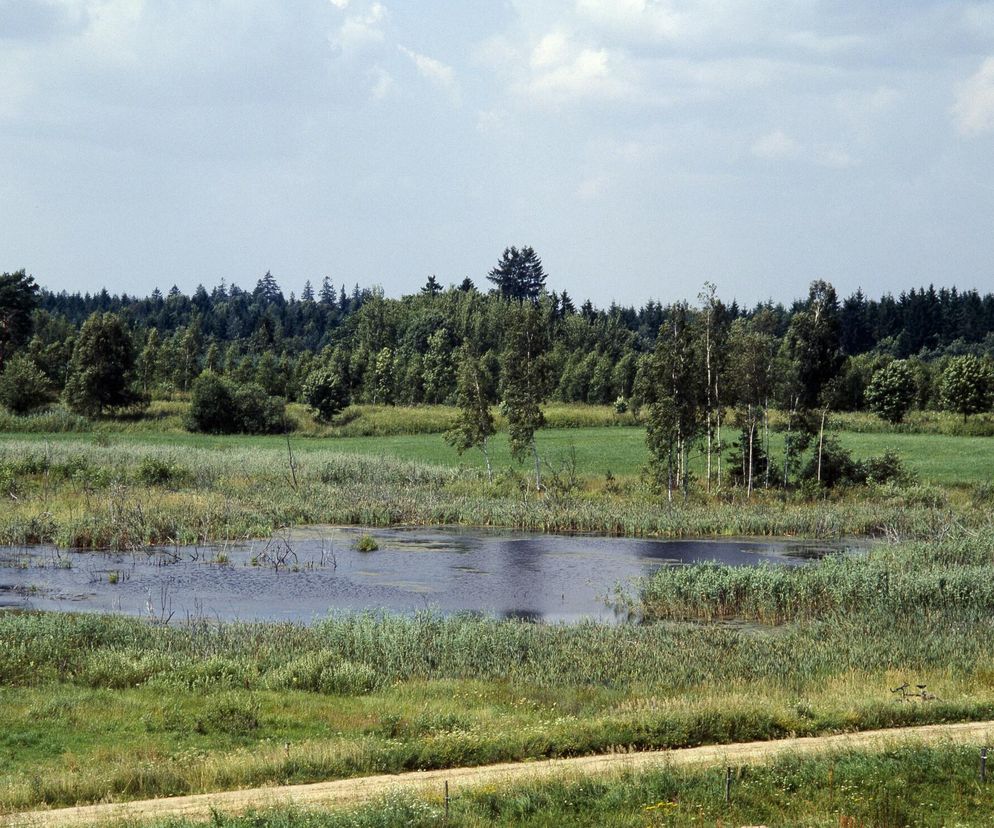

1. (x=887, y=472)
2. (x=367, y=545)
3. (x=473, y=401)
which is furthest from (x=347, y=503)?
(x=887, y=472)

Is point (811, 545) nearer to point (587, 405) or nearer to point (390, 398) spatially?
point (587, 405)

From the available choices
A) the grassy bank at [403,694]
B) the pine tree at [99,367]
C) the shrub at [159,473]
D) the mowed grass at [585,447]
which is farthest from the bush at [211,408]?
the grassy bank at [403,694]

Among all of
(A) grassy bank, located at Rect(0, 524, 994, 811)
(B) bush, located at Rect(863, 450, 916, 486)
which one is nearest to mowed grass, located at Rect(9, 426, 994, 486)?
(B) bush, located at Rect(863, 450, 916, 486)

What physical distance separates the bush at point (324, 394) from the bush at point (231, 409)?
2.94m

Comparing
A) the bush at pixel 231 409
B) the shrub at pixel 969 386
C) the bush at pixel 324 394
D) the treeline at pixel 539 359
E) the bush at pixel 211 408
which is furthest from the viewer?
the bush at pixel 324 394

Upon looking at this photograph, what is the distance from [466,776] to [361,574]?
2230 cm

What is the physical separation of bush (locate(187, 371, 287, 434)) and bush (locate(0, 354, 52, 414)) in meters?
13.7

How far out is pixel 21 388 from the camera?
9562cm

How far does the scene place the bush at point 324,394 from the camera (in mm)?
99688

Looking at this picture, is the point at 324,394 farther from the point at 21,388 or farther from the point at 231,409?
Answer: the point at 21,388

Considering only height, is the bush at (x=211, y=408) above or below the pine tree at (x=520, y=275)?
below

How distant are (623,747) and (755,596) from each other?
1501 centimetres

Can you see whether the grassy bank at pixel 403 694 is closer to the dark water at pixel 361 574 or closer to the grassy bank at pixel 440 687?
the grassy bank at pixel 440 687

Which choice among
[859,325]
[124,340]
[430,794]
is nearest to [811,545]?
[430,794]
